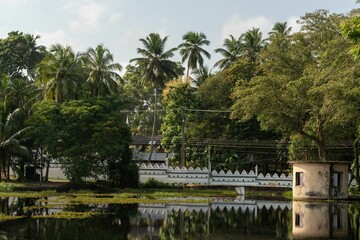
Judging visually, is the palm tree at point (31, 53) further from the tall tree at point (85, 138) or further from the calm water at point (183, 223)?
the calm water at point (183, 223)

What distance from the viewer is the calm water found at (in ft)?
63.9

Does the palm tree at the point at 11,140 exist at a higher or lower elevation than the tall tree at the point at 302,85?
lower

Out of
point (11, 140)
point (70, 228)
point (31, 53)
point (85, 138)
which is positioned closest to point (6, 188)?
point (11, 140)

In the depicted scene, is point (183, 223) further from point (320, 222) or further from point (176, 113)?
point (176, 113)

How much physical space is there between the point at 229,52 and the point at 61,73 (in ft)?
82.3

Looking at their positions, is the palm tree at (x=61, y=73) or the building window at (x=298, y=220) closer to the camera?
the building window at (x=298, y=220)

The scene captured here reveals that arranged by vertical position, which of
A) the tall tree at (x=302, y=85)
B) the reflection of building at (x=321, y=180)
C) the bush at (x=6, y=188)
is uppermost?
the tall tree at (x=302, y=85)

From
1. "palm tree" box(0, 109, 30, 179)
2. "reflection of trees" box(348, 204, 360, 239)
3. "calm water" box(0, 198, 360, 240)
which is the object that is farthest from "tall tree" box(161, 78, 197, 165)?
"reflection of trees" box(348, 204, 360, 239)

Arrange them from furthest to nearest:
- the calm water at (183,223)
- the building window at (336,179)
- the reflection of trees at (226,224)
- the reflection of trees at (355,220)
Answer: the building window at (336,179) < the reflection of trees at (355,220) < the reflection of trees at (226,224) < the calm water at (183,223)

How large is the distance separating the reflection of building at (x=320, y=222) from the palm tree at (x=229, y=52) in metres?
37.7

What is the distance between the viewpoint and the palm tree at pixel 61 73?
165ft

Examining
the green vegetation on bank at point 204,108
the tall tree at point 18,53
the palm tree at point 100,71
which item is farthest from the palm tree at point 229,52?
the tall tree at point 18,53

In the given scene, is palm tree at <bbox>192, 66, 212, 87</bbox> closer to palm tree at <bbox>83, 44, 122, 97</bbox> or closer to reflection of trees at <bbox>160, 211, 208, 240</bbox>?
palm tree at <bbox>83, 44, 122, 97</bbox>

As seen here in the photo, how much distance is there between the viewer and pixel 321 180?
38.6 metres
